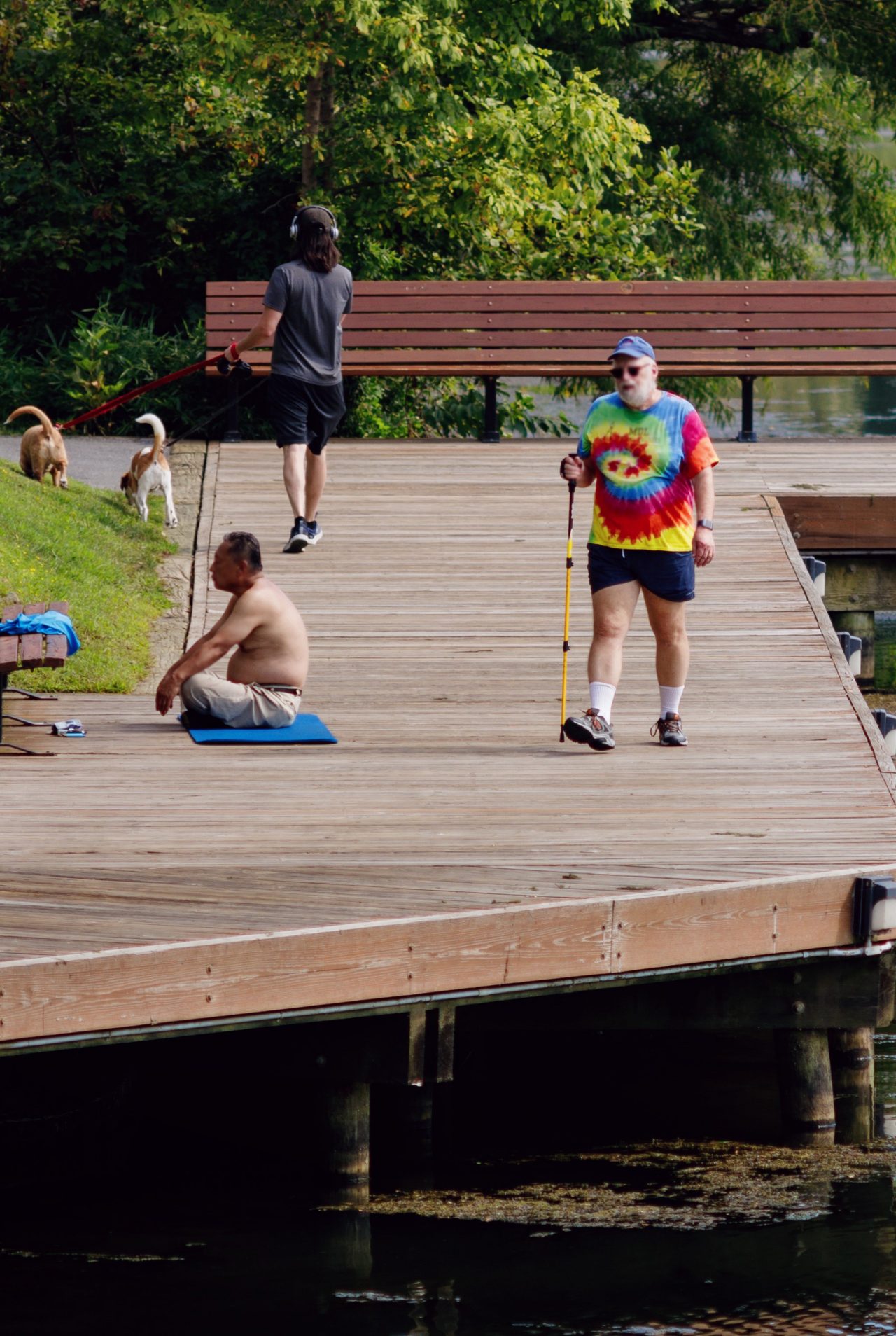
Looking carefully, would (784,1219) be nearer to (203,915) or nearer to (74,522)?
(203,915)

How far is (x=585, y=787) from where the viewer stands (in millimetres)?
7367

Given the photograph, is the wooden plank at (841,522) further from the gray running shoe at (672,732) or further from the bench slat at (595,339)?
the gray running shoe at (672,732)

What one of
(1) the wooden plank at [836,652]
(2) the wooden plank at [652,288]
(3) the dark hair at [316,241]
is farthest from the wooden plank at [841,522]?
(3) the dark hair at [316,241]

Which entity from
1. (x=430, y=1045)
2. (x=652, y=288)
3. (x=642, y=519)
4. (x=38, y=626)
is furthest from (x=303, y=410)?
(x=430, y=1045)

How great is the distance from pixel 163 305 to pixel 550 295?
362 centimetres

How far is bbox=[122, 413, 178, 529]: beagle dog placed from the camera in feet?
37.2

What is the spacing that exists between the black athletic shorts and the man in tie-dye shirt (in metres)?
3.11

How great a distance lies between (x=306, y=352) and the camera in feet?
35.1

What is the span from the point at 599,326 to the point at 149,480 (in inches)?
152

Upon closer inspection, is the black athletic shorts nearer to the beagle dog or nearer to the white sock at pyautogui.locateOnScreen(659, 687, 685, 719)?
the beagle dog

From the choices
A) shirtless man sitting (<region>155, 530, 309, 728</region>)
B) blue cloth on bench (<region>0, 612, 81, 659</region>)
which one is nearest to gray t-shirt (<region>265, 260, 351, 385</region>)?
shirtless man sitting (<region>155, 530, 309, 728</region>)

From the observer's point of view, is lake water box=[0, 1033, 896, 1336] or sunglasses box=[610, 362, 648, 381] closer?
lake water box=[0, 1033, 896, 1336]

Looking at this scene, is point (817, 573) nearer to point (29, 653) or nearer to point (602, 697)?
point (602, 697)

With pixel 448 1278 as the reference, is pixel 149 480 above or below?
above
